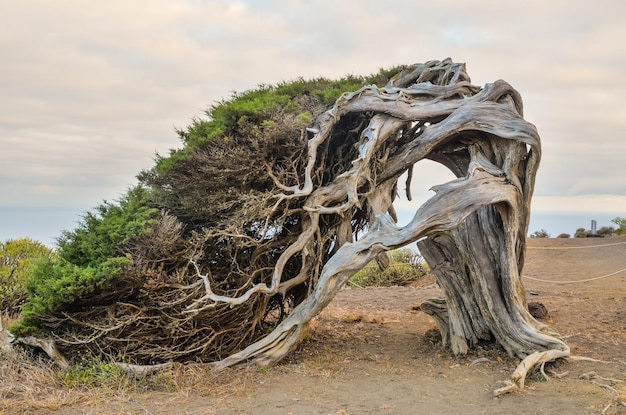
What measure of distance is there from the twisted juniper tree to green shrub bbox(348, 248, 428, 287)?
843 cm

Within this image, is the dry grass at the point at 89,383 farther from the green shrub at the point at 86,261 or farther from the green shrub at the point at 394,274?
the green shrub at the point at 394,274

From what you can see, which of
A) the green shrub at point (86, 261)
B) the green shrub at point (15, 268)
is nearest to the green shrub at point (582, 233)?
the green shrub at point (15, 268)

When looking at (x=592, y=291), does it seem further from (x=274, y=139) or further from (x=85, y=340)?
(x=85, y=340)

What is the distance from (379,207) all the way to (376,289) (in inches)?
276

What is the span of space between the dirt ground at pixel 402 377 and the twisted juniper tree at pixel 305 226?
426 millimetres

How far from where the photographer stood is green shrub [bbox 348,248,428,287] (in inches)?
681

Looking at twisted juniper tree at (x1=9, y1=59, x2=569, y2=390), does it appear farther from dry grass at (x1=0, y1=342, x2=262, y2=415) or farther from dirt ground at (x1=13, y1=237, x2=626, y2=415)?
dirt ground at (x1=13, y1=237, x2=626, y2=415)

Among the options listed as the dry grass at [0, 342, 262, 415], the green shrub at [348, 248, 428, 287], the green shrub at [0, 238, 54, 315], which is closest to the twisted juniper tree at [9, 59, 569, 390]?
the dry grass at [0, 342, 262, 415]

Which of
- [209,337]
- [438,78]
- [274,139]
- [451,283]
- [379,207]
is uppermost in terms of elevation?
[438,78]

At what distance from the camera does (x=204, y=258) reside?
7922 mm

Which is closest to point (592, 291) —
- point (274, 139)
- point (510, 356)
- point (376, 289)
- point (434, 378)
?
point (376, 289)

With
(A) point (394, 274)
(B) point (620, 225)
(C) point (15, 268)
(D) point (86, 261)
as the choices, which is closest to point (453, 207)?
(D) point (86, 261)

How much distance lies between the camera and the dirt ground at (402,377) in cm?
612

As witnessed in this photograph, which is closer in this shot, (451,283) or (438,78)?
(451,283)
